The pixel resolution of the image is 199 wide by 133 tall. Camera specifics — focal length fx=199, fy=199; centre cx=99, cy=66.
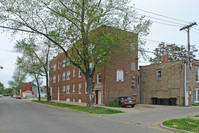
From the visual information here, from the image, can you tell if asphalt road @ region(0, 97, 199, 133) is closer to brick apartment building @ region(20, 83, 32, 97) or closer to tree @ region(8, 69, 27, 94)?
tree @ region(8, 69, 27, 94)

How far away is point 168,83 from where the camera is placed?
92.1 ft

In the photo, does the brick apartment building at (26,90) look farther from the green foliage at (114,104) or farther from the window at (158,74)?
the green foliage at (114,104)

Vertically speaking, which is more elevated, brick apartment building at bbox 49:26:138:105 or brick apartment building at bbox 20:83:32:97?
brick apartment building at bbox 49:26:138:105

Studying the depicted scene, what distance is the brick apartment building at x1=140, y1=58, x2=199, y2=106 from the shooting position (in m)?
26.1

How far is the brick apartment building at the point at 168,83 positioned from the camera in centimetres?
2609

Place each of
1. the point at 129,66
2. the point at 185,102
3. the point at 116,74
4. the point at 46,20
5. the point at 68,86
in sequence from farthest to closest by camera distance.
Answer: the point at 68,86 < the point at 129,66 < the point at 116,74 < the point at 185,102 < the point at 46,20

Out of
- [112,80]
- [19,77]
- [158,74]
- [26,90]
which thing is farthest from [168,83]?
[26,90]

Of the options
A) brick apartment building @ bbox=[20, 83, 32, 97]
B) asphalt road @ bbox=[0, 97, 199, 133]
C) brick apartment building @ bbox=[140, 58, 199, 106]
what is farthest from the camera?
brick apartment building @ bbox=[20, 83, 32, 97]

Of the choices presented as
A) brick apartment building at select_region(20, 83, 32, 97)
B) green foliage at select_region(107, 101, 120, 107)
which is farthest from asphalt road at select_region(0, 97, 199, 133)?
brick apartment building at select_region(20, 83, 32, 97)

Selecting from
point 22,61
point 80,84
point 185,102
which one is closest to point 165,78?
point 185,102

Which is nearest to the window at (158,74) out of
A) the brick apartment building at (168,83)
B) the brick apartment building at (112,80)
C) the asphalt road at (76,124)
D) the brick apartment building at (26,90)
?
the brick apartment building at (168,83)

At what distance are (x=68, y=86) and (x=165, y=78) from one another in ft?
62.9

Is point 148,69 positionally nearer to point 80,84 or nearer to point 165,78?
point 165,78

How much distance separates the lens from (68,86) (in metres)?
39.4
